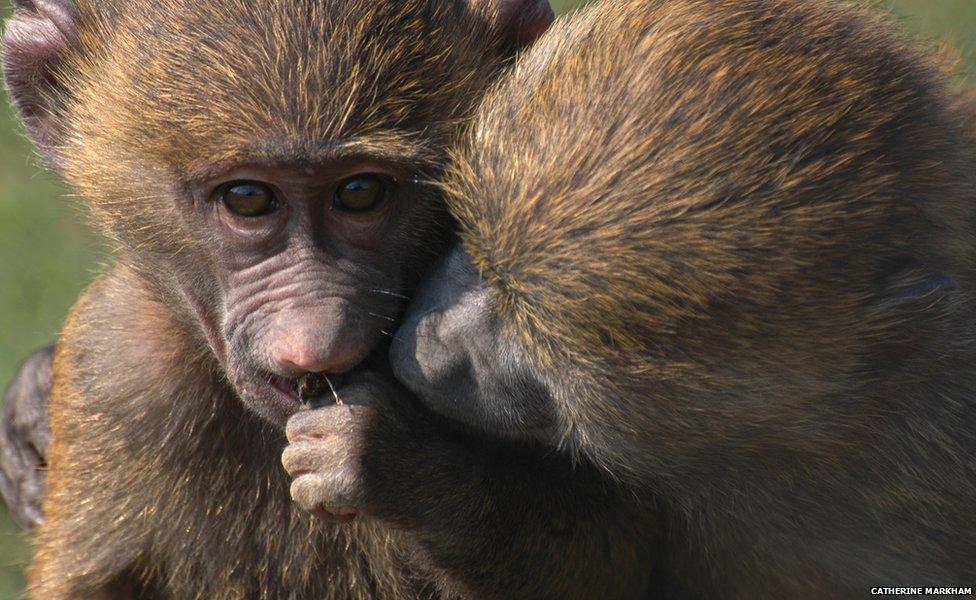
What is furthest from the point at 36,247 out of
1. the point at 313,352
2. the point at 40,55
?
the point at 313,352

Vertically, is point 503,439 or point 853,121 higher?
point 853,121

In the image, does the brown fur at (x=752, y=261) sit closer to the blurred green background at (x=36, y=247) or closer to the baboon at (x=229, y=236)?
the baboon at (x=229, y=236)

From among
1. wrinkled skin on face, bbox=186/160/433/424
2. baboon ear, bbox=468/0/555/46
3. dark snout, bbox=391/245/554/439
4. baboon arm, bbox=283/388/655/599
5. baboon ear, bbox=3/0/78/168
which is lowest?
baboon arm, bbox=283/388/655/599

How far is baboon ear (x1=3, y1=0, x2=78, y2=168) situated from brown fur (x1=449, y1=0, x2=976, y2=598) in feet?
4.49

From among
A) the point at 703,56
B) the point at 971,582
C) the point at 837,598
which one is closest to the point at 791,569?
the point at 837,598

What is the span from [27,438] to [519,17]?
329 centimetres

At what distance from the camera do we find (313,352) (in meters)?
3.30

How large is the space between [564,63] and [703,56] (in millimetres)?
373

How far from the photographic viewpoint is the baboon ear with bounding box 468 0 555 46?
12.9 ft

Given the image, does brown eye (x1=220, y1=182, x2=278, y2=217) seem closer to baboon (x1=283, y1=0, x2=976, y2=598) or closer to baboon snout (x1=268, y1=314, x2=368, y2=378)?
baboon snout (x1=268, y1=314, x2=368, y2=378)

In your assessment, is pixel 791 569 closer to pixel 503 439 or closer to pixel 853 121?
pixel 503 439

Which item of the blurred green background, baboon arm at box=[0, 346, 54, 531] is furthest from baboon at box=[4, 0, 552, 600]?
the blurred green background

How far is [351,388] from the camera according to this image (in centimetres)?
348

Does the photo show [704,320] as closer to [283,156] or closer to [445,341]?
[445,341]
